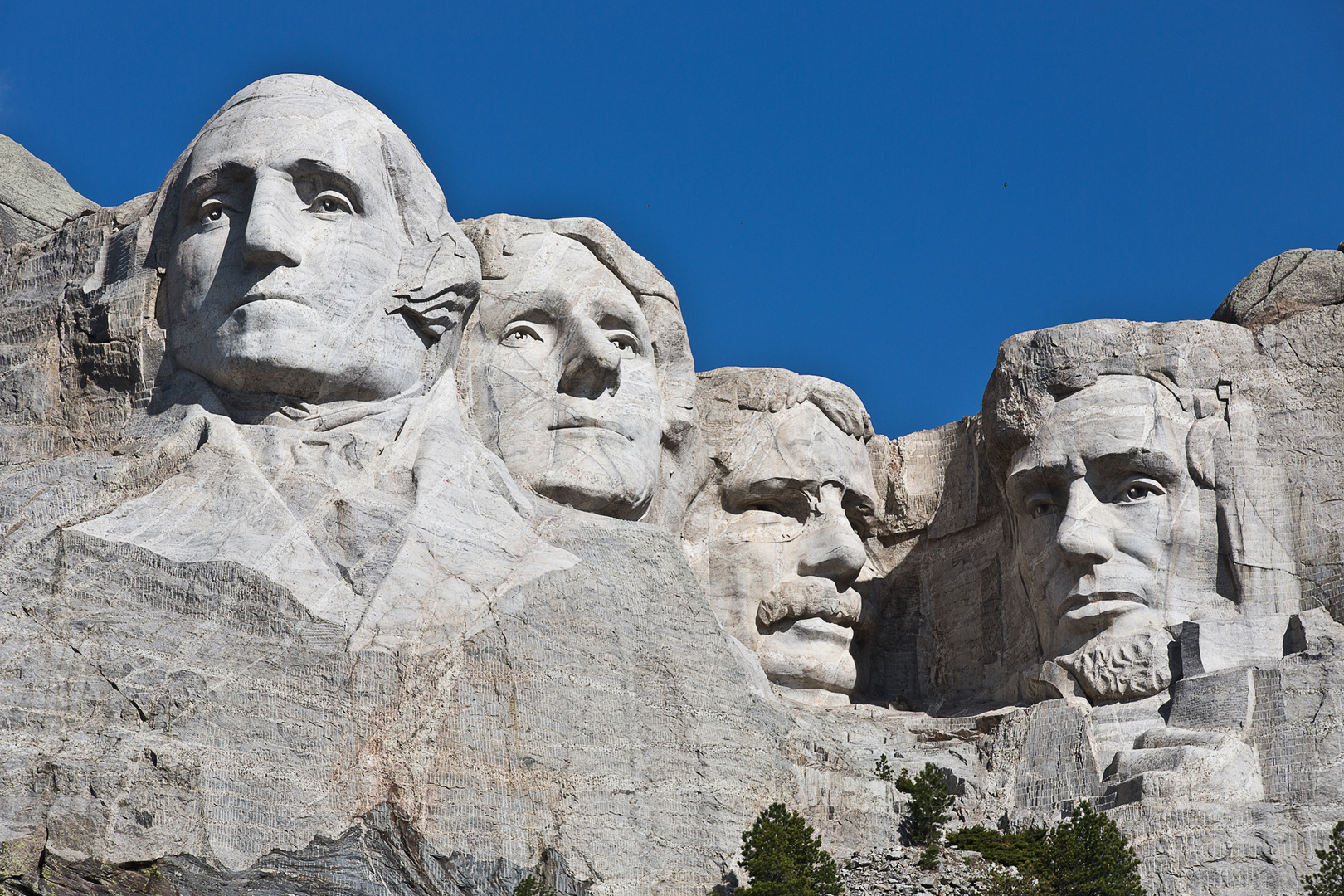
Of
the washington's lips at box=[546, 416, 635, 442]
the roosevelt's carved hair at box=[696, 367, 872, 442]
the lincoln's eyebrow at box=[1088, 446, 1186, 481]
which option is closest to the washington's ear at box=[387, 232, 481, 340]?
the washington's lips at box=[546, 416, 635, 442]

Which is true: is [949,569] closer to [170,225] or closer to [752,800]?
[752,800]

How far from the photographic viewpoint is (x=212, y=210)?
14.1m

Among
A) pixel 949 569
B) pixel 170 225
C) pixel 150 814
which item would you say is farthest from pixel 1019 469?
pixel 150 814

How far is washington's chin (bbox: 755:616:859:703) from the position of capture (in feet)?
52.1

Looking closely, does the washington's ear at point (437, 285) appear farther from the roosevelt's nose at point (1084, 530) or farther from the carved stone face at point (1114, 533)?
the roosevelt's nose at point (1084, 530)

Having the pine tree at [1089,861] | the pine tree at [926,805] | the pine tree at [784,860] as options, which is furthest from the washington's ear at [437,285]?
the pine tree at [1089,861]

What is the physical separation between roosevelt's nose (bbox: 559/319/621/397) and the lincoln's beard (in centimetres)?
359

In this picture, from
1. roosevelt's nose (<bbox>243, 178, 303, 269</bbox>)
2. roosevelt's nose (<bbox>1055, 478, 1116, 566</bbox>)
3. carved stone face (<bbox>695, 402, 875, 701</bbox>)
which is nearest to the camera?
roosevelt's nose (<bbox>243, 178, 303, 269</bbox>)

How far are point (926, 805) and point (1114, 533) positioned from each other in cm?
280

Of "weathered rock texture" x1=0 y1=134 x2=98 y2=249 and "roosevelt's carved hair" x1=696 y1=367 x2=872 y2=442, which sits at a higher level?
"weathered rock texture" x1=0 y1=134 x2=98 y2=249

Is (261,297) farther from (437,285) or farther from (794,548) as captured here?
(794,548)

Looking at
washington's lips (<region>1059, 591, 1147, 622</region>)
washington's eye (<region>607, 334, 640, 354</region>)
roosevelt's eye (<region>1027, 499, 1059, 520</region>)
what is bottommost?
washington's lips (<region>1059, 591, 1147, 622</region>)

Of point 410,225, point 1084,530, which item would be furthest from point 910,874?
point 410,225

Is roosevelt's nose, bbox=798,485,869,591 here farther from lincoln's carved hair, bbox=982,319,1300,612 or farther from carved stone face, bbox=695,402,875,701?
lincoln's carved hair, bbox=982,319,1300,612
